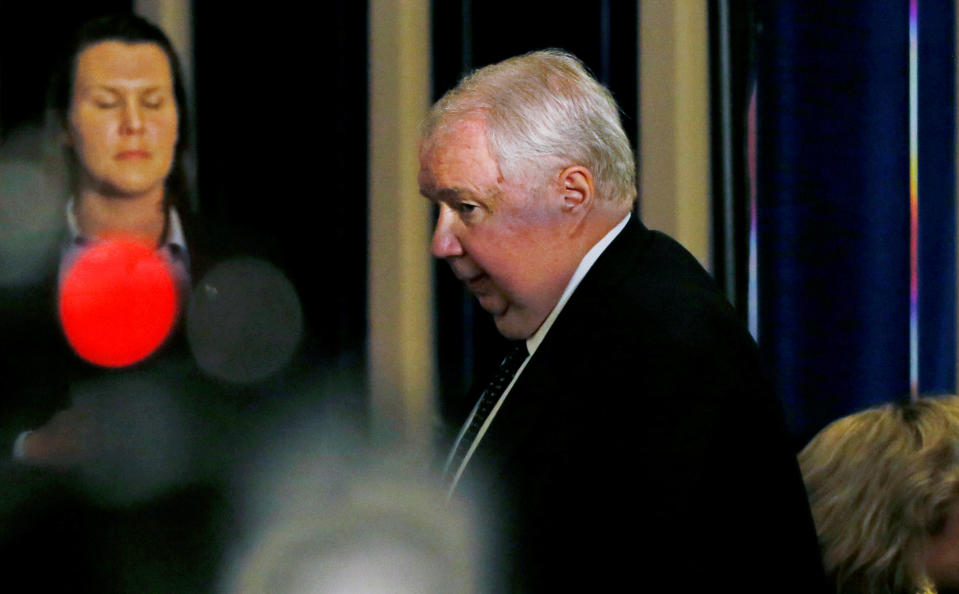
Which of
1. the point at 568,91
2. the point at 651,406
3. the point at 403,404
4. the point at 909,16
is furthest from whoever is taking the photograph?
the point at 403,404

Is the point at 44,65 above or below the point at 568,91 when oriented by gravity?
above

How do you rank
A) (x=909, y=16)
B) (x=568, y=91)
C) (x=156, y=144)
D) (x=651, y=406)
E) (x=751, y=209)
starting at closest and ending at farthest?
(x=651, y=406)
(x=568, y=91)
(x=909, y=16)
(x=751, y=209)
(x=156, y=144)

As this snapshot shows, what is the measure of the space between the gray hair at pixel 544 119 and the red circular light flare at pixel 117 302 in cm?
137

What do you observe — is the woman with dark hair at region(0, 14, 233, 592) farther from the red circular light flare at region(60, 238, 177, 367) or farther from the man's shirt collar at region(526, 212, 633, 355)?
the man's shirt collar at region(526, 212, 633, 355)

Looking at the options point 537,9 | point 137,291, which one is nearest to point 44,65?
point 137,291

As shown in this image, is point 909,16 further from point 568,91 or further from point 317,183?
point 317,183

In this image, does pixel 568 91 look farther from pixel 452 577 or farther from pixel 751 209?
pixel 751 209

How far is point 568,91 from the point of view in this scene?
1.07 metres

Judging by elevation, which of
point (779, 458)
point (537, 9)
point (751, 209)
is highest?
point (537, 9)

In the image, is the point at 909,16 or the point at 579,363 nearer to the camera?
the point at 579,363

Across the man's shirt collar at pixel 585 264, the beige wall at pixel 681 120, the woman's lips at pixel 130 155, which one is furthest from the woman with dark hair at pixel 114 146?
the man's shirt collar at pixel 585 264

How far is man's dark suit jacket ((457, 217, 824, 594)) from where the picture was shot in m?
0.91

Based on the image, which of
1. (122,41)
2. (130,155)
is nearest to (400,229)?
(130,155)

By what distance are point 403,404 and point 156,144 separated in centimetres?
88
